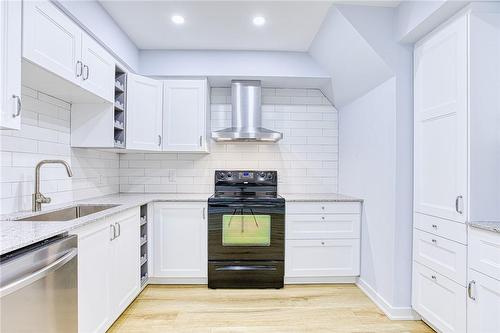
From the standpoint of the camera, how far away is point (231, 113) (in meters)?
3.55

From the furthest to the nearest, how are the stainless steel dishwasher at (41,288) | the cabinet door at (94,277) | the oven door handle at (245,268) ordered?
the oven door handle at (245,268) < the cabinet door at (94,277) < the stainless steel dishwasher at (41,288)

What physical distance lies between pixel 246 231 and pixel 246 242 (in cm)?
11

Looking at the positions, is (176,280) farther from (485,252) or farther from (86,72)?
(485,252)

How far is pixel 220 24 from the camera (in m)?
2.69

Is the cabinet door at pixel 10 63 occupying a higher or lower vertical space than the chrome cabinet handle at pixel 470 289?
higher

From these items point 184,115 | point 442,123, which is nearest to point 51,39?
point 184,115

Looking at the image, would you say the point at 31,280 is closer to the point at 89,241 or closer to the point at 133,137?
the point at 89,241

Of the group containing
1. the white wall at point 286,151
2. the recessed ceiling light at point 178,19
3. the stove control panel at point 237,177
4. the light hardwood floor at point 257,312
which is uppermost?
the recessed ceiling light at point 178,19

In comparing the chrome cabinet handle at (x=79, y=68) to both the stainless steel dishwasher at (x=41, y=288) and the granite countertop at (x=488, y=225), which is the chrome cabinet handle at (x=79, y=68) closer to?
the stainless steel dishwasher at (x=41, y=288)

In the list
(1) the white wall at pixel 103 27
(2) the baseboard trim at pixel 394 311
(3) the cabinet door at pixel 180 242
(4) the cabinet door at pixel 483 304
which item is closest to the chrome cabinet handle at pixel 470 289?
(4) the cabinet door at pixel 483 304

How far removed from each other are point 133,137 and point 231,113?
1167mm

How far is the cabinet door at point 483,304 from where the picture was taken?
5.23 ft

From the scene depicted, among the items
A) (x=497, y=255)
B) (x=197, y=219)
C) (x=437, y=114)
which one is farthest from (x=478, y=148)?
(x=197, y=219)

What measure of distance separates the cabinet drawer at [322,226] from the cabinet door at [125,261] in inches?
57.2
